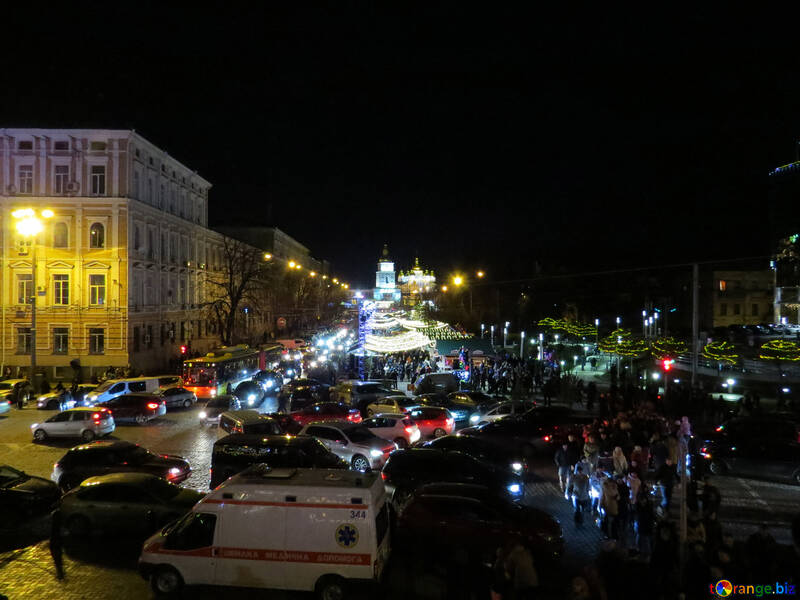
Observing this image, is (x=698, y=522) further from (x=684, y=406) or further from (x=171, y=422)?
(x=171, y=422)

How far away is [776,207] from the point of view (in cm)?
5991

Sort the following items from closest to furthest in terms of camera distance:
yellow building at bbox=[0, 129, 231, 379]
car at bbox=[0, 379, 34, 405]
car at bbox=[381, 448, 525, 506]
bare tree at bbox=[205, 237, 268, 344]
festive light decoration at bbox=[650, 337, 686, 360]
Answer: car at bbox=[381, 448, 525, 506] → car at bbox=[0, 379, 34, 405] → festive light decoration at bbox=[650, 337, 686, 360] → yellow building at bbox=[0, 129, 231, 379] → bare tree at bbox=[205, 237, 268, 344]

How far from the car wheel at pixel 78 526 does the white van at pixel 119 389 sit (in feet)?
53.9

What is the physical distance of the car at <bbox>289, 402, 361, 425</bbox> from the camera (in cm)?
2069

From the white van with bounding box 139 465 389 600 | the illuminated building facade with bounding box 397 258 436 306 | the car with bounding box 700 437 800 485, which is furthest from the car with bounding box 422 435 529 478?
the illuminated building facade with bounding box 397 258 436 306

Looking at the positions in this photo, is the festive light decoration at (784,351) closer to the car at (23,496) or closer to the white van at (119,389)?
the car at (23,496)

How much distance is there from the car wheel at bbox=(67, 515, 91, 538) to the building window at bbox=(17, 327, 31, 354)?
30.2m

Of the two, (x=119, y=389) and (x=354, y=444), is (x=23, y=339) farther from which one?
(x=354, y=444)

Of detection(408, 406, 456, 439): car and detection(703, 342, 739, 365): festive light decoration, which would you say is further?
detection(703, 342, 739, 365): festive light decoration

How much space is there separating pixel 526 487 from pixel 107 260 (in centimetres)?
3150

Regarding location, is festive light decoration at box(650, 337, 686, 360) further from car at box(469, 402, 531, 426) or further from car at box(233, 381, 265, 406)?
car at box(233, 381, 265, 406)

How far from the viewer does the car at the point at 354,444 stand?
51.0 ft

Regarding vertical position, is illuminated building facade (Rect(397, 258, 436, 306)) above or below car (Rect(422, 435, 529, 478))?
above

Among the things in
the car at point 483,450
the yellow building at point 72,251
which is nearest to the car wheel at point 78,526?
the car at point 483,450
